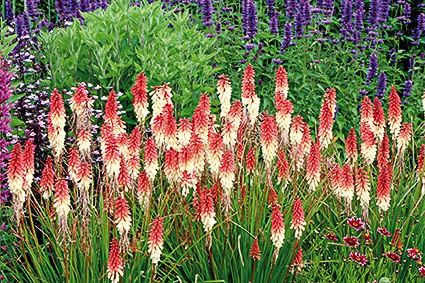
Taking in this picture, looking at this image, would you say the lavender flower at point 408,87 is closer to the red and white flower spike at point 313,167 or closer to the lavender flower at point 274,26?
the lavender flower at point 274,26

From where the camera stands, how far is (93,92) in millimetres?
6191

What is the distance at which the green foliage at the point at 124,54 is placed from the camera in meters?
6.19

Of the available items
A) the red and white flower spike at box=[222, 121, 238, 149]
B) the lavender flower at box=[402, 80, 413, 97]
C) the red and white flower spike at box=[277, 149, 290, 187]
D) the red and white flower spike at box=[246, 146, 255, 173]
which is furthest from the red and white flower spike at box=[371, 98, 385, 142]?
the lavender flower at box=[402, 80, 413, 97]

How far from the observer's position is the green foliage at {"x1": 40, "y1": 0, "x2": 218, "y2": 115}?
619 centimetres

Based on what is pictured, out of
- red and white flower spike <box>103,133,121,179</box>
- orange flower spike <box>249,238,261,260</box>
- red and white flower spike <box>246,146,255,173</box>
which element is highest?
red and white flower spike <box>103,133,121,179</box>

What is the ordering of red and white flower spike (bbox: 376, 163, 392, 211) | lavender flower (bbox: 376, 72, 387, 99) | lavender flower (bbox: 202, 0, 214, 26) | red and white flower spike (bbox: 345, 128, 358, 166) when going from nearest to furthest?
red and white flower spike (bbox: 376, 163, 392, 211), red and white flower spike (bbox: 345, 128, 358, 166), lavender flower (bbox: 376, 72, 387, 99), lavender flower (bbox: 202, 0, 214, 26)

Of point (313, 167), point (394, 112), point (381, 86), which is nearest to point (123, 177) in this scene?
point (313, 167)

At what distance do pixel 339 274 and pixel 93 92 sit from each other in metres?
2.72

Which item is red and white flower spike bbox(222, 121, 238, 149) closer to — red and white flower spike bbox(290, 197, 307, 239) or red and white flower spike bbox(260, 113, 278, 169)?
red and white flower spike bbox(260, 113, 278, 169)

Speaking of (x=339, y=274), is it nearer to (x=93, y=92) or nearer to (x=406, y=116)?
(x=93, y=92)

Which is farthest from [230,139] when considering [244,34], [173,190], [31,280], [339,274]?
[244,34]

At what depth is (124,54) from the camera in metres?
6.38

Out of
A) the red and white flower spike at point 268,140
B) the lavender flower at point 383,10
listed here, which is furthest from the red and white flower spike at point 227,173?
the lavender flower at point 383,10

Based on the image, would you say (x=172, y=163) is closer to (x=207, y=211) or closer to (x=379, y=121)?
(x=207, y=211)
